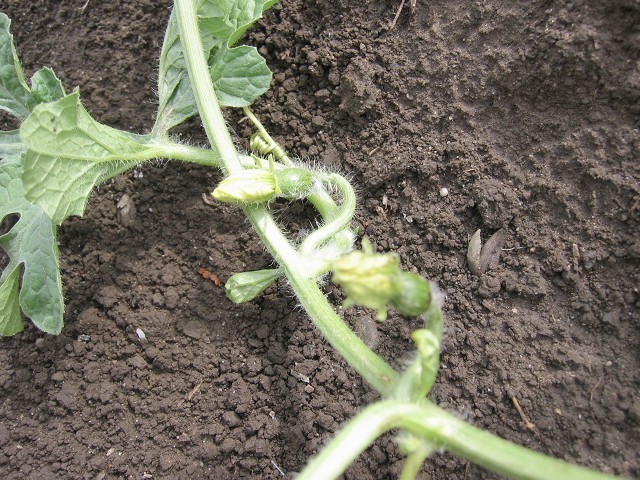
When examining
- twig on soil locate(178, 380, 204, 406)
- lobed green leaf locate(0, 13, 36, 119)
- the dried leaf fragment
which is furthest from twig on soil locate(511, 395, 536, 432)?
lobed green leaf locate(0, 13, 36, 119)

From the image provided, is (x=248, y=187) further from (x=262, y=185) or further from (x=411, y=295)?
(x=411, y=295)

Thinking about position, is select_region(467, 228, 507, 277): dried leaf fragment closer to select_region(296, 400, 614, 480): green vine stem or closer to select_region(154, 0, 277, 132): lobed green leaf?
select_region(296, 400, 614, 480): green vine stem

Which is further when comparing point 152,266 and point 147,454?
point 152,266

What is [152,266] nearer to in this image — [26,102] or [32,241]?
[32,241]

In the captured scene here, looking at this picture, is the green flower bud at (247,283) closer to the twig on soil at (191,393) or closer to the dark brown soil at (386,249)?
the dark brown soil at (386,249)

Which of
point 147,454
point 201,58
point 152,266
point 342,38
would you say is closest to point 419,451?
point 147,454

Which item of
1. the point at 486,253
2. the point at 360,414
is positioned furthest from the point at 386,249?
the point at 360,414
